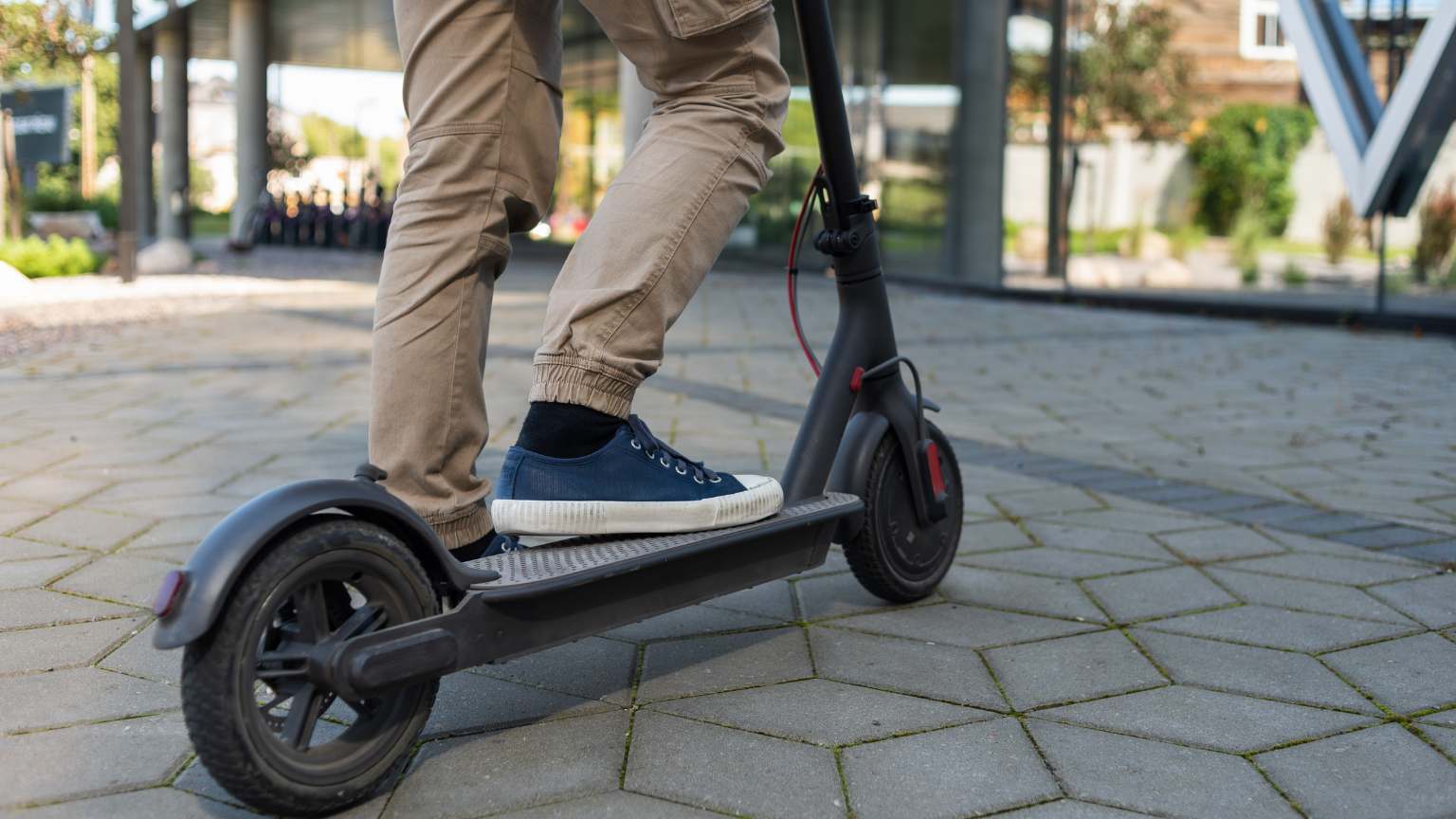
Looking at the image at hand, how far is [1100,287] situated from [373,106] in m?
29.4

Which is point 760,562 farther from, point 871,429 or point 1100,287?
point 1100,287

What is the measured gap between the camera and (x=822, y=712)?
6.36 ft

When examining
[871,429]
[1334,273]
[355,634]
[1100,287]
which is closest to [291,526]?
[355,634]

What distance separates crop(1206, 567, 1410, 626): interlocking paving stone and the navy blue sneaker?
4.08 feet

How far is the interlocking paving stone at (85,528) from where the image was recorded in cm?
286

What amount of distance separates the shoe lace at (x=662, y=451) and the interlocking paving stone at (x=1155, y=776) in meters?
0.57

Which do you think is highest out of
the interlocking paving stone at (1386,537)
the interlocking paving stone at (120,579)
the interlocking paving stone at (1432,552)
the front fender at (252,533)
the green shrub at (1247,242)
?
the green shrub at (1247,242)

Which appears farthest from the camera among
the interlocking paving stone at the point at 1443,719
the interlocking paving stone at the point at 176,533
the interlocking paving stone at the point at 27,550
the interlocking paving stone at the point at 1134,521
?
the interlocking paving stone at the point at 1134,521

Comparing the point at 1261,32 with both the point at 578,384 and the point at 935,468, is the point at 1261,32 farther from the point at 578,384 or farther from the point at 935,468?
the point at 578,384

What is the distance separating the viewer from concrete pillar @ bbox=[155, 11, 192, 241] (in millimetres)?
19922

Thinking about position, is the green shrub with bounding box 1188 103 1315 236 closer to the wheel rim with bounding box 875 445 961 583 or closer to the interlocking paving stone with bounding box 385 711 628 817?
the wheel rim with bounding box 875 445 961 583

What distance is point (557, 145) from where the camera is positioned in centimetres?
196

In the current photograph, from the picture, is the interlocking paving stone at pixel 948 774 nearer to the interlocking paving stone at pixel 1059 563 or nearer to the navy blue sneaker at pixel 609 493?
the navy blue sneaker at pixel 609 493

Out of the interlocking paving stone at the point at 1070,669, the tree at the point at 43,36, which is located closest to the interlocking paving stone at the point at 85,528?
the interlocking paving stone at the point at 1070,669
